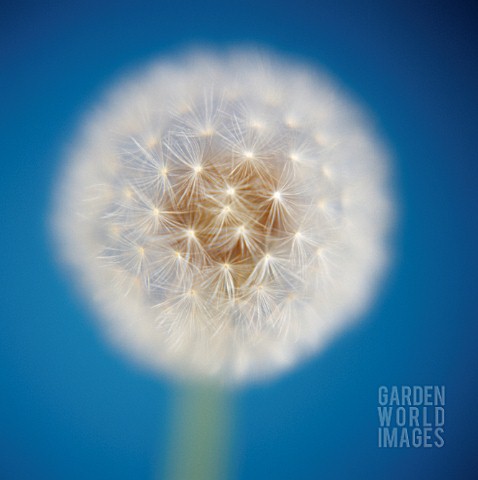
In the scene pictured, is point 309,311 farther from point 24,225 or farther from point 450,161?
point 24,225

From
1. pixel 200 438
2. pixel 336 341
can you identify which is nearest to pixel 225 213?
pixel 336 341

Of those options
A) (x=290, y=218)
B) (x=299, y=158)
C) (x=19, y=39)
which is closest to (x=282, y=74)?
(x=299, y=158)

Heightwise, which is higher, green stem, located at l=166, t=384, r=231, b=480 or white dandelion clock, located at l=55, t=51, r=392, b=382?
white dandelion clock, located at l=55, t=51, r=392, b=382

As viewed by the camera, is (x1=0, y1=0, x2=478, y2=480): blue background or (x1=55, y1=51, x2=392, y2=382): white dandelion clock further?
(x1=0, y1=0, x2=478, y2=480): blue background

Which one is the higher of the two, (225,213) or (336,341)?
(225,213)

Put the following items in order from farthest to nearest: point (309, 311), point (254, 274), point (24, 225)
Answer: point (24, 225), point (309, 311), point (254, 274)

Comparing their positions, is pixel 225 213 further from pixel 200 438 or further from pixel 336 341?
pixel 200 438
